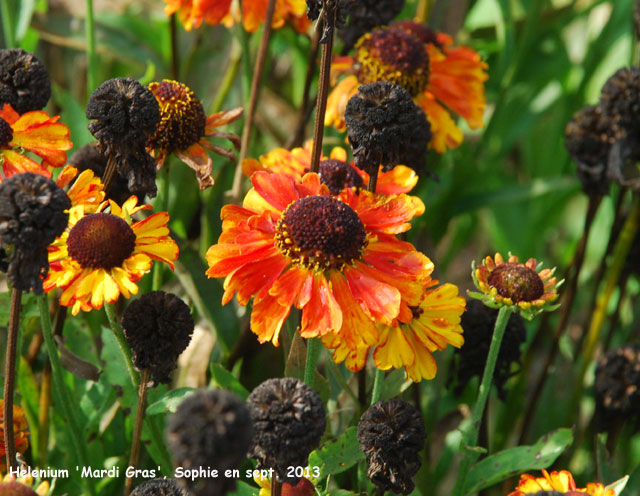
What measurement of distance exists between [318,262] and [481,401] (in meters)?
→ 0.23

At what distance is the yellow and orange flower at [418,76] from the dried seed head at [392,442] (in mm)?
495

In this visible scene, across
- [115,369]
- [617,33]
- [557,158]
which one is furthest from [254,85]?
[557,158]

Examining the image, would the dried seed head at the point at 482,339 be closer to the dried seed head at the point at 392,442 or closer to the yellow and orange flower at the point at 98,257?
the dried seed head at the point at 392,442

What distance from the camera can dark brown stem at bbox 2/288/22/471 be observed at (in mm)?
704

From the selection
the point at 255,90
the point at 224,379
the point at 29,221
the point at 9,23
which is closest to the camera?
the point at 29,221

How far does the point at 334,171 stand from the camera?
3.21 feet

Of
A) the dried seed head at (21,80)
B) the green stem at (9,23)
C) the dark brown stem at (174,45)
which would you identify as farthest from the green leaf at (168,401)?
the green stem at (9,23)

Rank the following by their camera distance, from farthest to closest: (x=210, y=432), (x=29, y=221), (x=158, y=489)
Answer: (x=158, y=489)
(x=29, y=221)
(x=210, y=432)

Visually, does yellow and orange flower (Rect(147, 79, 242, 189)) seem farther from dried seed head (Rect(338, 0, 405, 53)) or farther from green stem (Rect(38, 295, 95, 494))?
dried seed head (Rect(338, 0, 405, 53))

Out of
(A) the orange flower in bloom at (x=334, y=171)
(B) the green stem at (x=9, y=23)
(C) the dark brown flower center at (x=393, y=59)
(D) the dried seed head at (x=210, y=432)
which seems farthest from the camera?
(B) the green stem at (x=9, y=23)

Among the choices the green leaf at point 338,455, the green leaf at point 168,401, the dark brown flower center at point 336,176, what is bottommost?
the green leaf at point 338,455

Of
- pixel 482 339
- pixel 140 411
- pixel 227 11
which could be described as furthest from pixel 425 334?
pixel 227 11

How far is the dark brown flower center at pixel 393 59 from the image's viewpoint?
1.22 meters

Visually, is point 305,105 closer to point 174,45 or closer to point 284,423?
point 174,45
